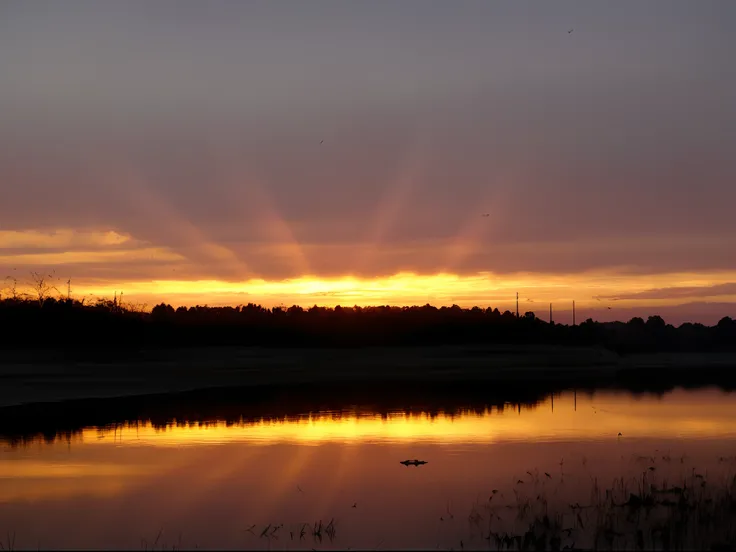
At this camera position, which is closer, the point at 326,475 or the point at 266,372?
the point at 326,475

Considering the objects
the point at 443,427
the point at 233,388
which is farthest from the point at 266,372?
the point at 443,427

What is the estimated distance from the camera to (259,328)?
408 ft

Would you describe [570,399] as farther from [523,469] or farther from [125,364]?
[125,364]

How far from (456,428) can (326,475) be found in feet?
48.2

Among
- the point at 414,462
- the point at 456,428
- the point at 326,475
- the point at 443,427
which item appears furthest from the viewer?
the point at 443,427

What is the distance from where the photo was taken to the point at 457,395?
211 ft

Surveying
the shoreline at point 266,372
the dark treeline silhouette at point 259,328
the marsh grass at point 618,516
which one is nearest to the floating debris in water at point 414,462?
the marsh grass at point 618,516

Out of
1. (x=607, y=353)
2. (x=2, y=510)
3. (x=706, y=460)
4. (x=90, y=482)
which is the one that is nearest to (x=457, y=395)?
(x=706, y=460)

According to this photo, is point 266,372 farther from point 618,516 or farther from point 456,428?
point 618,516

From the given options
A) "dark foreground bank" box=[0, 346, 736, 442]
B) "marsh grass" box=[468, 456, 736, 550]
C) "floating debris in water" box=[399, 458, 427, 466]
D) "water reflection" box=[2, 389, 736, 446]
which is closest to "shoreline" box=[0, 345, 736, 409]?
"dark foreground bank" box=[0, 346, 736, 442]

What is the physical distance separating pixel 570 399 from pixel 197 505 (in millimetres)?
43507

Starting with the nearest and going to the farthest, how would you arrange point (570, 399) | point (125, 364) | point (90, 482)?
point (90, 482) → point (570, 399) → point (125, 364)

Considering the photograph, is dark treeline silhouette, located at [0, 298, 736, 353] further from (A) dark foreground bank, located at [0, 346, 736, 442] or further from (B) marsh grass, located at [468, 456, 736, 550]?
(B) marsh grass, located at [468, 456, 736, 550]

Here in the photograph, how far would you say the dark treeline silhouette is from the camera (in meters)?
87.8
